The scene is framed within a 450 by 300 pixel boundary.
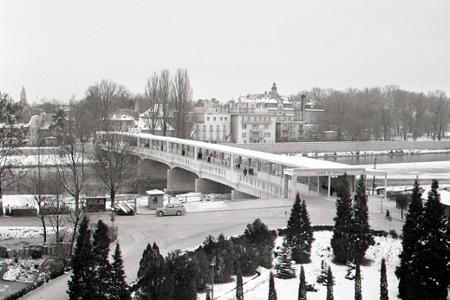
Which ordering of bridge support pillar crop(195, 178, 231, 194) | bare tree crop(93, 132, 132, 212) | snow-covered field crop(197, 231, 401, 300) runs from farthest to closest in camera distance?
bridge support pillar crop(195, 178, 231, 194) → bare tree crop(93, 132, 132, 212) → snow-covered field crop(197, 231, 401, 300)

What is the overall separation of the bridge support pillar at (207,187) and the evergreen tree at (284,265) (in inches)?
927

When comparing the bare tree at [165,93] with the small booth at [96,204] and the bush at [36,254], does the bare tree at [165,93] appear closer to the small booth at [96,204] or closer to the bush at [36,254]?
the small booth at [96,204]

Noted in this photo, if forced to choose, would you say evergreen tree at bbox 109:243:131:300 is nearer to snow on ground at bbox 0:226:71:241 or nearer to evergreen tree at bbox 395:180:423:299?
evergreen tree at bbox 395:180:423:299

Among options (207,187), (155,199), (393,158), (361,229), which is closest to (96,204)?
(155,199)

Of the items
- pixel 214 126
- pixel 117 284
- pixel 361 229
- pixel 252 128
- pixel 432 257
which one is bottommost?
pixel 117 284

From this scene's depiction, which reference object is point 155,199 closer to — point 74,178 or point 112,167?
point 74,178

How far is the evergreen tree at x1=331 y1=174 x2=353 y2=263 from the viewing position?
64.7 ft

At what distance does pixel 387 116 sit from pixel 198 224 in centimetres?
8584

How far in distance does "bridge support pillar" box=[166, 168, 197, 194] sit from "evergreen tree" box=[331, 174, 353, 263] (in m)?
30.8

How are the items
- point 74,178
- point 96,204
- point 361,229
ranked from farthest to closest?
point 96,204
point 74,178
point 361,229

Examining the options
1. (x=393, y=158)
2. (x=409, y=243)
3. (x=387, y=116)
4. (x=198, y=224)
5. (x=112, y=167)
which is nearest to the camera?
(x=409, y=243)

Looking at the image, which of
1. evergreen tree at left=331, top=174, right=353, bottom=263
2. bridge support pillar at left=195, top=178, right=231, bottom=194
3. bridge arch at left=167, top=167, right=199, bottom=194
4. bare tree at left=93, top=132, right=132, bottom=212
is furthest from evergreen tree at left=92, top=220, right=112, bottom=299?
bridge arch at left=167, top=167, right=199, bottom=194

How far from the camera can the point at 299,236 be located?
20.1 m

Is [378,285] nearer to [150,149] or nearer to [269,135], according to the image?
[150,149]
